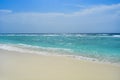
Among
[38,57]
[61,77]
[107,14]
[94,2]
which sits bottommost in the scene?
[61,77]

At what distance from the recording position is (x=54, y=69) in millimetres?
2270

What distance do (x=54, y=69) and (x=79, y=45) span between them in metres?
0.50

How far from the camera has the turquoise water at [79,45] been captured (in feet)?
7.65

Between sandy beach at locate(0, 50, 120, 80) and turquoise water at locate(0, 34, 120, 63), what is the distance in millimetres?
150

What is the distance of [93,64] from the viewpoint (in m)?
2.31

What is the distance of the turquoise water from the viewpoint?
233 centimetres

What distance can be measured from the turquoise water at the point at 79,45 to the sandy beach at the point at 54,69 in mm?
150

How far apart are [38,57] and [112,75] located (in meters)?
0.99

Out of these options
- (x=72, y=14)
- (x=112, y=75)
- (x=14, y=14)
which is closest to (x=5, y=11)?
(x=14, y=14)

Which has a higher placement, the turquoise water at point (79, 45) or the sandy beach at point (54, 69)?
the turquoise water at point (79, 45)

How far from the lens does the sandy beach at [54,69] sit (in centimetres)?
211

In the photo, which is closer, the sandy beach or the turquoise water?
the sandy beach

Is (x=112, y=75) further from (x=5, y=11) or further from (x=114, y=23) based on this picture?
(x=5, y=11)

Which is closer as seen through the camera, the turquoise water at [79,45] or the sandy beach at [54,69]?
the sandy beach at [54,69]
